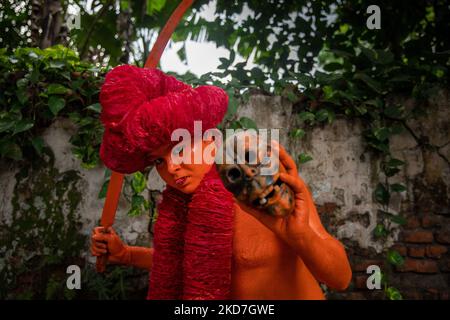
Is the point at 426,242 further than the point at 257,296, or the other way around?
the point at 426,242

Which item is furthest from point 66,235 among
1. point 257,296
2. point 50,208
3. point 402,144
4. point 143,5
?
point 143,5

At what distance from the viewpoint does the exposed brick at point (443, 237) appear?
1.88m

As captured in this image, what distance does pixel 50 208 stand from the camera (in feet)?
5.76

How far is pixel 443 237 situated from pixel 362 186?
0.48 metres

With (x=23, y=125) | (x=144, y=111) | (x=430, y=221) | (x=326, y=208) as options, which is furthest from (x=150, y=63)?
(x=430, y=221)

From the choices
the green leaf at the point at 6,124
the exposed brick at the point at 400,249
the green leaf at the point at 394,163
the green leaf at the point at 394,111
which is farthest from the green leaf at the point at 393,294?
the green leaf at the point at 6,124

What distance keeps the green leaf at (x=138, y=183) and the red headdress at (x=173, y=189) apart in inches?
27.8

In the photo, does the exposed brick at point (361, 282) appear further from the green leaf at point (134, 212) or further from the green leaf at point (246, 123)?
the green leaf at point (134, 212)

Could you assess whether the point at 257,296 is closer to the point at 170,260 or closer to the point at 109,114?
the point at 170,260

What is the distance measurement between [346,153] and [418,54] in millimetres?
904

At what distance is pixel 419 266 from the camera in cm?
189

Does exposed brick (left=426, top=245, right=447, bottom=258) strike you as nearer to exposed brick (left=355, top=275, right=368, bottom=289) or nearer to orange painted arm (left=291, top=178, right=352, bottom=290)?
exposed brick (left=355, top=275, right=368, bottom=289)

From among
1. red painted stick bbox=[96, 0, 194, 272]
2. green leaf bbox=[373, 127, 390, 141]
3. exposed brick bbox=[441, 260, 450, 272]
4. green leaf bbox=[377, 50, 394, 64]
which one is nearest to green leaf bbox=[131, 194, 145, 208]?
red painted stick bbox=[96, 0, 194, 272]
